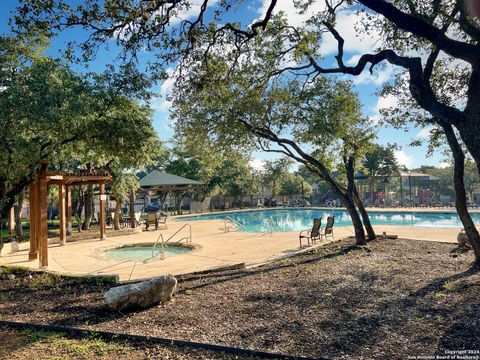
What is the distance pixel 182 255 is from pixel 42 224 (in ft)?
12.3

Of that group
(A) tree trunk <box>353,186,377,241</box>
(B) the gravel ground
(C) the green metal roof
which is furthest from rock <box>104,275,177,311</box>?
(C) the green metal roof

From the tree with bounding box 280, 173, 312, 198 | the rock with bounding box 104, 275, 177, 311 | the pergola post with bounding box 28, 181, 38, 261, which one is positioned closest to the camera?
the rock with bounding box 104, 275, 177, 311

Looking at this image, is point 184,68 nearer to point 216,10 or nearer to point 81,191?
point 216,10

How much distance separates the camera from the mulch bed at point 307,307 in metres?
3.81

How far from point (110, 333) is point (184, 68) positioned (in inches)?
198

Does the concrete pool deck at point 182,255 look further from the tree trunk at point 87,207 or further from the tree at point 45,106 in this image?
the tree trunk at point 87,207

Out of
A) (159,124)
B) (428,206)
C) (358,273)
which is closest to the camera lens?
(358,273)

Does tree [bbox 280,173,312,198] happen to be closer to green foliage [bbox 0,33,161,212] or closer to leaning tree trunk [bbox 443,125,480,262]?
green foliage [bbox 0,33,161,212]

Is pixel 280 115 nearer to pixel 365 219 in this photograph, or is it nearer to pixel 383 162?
pixel 365 219

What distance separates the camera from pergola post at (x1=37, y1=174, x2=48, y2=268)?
8633 millimetres

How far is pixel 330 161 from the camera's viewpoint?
11414 millimetres

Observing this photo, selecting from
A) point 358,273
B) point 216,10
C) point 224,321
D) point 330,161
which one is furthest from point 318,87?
point 224,321

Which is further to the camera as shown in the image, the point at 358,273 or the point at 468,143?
the point at 358,273

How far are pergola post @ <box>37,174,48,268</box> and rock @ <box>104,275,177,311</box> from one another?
177 inches
